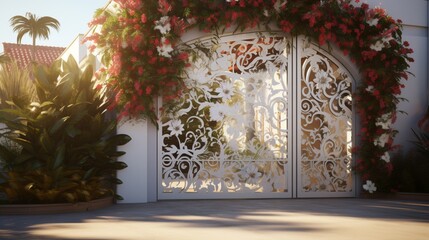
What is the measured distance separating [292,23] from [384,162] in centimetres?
261

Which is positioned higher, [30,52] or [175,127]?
[30,52]

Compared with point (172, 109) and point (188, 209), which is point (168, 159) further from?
point (188, 209)

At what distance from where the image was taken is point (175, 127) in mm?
8250

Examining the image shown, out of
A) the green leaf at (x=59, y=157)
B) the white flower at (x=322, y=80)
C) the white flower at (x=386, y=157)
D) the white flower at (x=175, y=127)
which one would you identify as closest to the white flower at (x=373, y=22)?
the white flower at (x=322, y=80)

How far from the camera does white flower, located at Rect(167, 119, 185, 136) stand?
27.1 ft

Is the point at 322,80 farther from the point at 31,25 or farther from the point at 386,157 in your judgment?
the point at 31,25

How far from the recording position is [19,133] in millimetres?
7273

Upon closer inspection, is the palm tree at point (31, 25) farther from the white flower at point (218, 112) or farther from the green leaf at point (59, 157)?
the green leaf at point (59, 157)

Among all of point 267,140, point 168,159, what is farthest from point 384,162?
point 168,159

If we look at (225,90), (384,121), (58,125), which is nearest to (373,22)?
(384,121)

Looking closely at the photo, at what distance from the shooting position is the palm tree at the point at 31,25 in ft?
113

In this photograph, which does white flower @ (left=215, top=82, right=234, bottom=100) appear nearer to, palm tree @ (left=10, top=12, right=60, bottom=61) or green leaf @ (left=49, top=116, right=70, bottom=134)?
green leaf @ (left=49, top=116, right=70, bottom=134)

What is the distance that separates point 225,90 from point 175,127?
37.8 inches

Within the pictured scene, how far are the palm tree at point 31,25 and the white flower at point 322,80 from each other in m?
28.8
